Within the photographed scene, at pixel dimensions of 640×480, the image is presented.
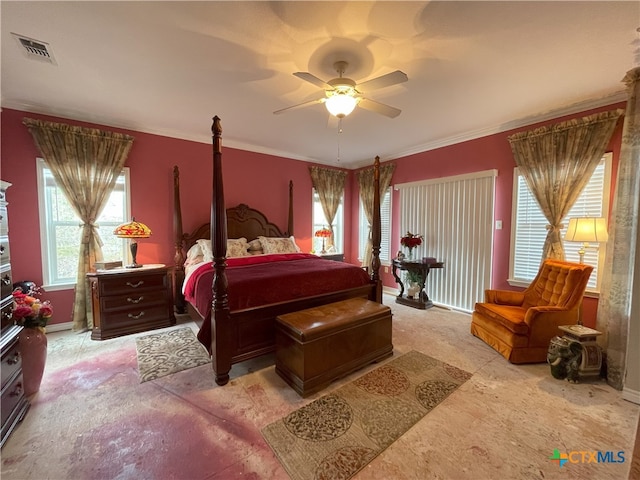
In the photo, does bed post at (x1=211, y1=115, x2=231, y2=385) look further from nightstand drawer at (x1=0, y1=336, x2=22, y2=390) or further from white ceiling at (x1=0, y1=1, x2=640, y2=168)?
nightstand drawer at (x1=0, y1=336, x2=22, y2=390)

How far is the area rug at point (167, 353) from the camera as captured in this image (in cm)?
246

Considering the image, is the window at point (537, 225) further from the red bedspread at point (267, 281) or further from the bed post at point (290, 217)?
the bed post at point (290, 217)

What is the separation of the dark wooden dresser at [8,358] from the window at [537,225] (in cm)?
498

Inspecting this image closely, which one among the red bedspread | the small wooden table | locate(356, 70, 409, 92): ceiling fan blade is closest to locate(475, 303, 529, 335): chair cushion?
the small wooden table

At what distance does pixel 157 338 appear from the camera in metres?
3.12

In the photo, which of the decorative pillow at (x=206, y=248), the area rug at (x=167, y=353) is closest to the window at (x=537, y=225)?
the area rug at (x=167, y=353)

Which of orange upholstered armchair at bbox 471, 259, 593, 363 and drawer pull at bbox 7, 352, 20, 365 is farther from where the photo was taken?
orange upholstered armchair at bbox 471, 259, 593, 363

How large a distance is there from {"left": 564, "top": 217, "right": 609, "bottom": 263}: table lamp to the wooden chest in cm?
201

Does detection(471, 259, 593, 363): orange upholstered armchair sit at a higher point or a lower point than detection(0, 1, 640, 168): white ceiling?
lower

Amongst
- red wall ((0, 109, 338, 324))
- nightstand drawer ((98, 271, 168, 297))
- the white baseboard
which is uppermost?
red wall ((0, 109, 338, 324))

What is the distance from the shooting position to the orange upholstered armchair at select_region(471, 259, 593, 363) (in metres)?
2.54

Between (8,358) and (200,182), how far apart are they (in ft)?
9.75

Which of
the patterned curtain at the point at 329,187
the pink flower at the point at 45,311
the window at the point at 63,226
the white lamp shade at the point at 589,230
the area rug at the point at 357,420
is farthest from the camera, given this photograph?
the patterned curtain at the point at 329,187

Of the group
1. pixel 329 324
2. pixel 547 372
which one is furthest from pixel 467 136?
pixel 329 324
